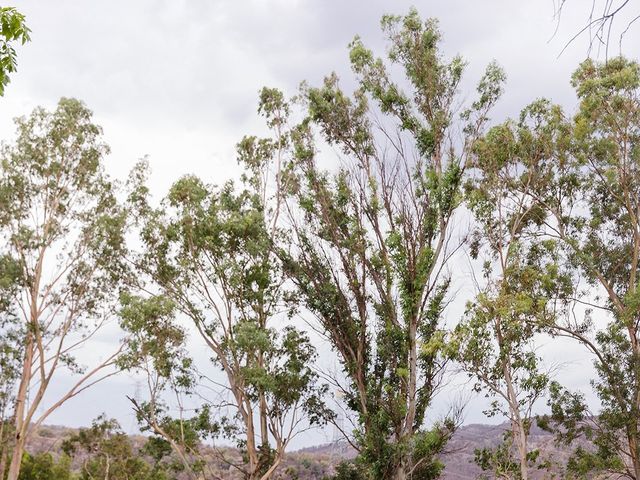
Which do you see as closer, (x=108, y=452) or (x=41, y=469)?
(x=108, y=452)

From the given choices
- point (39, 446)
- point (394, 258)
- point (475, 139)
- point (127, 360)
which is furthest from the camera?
point (39, 446)

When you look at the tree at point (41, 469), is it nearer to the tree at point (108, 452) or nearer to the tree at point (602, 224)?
the tree at point (108, 452)

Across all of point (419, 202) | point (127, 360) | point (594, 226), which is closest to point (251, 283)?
point (127, 360)

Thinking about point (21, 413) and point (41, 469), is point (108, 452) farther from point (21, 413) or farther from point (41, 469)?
point (21, 413)

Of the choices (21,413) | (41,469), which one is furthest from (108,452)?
(21,413)

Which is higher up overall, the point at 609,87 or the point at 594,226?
the point at 609,87

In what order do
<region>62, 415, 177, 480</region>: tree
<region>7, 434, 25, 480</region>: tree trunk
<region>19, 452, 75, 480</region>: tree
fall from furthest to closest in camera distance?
<region>19, 452, 75, 480</region>: tree < <region>62, 415, 177, 480</region>: tree < <region>7, 434, 25, 480</region>: tree trunk

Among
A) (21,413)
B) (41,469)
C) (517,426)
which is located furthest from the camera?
(41,469)

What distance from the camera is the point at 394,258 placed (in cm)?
1543

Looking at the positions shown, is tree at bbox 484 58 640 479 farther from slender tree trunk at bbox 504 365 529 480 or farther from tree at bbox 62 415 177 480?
tree at bbox 62 415 177 480

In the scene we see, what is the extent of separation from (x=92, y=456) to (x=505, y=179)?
24.1 m

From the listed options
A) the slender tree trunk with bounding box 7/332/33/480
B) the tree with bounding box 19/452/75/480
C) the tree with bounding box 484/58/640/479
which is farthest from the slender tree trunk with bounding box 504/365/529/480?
the tree with bounding box 19/452/75/480

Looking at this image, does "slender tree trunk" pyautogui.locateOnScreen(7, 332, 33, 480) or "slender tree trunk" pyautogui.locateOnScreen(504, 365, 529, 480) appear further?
"slender tree trunk" pyautogui.locateOnScreen(7, 332, 33, 480)

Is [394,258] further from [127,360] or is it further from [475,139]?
[127,360]
